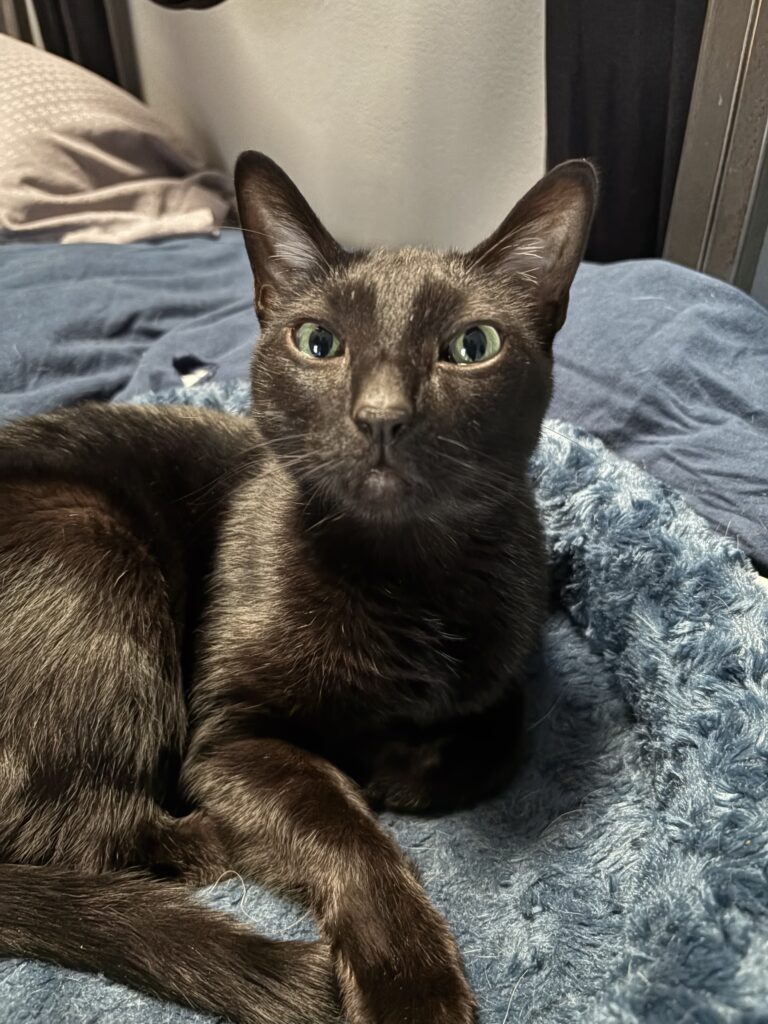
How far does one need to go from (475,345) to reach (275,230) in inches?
12.6

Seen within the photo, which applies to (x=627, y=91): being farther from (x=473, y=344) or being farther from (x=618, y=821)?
(x=618, y=821)

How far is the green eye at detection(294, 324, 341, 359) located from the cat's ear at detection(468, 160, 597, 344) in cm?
21

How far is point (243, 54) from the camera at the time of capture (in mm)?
2215

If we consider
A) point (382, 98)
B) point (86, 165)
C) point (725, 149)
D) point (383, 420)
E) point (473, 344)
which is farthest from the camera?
point (86, 165)

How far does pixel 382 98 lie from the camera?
6.45 ft

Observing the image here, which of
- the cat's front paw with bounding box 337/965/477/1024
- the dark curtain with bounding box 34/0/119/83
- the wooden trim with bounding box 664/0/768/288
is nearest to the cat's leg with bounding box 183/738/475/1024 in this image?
the cat's front paw with bounding box 337/965/477/1024

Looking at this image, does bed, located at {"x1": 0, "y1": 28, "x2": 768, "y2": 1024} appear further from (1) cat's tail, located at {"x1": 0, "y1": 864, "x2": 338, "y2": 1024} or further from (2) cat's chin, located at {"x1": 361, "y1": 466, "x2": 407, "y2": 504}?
(2) cat's chin, located at {"x1": 361, "y1": 466, "x2": 407, "y2": 504}

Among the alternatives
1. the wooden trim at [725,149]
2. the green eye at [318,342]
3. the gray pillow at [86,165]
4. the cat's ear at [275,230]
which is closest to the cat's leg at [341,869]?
the green eye at [318,342]

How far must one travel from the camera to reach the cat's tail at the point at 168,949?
2.38 feet

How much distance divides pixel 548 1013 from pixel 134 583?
63cm

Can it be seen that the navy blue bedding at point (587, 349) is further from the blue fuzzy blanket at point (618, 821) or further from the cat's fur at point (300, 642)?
A: the cat's fur at point (300, 642)

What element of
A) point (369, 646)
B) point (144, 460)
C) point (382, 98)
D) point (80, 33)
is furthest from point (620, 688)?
point (80, 33)

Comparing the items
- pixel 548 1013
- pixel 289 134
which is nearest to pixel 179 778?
pixel 548 1013

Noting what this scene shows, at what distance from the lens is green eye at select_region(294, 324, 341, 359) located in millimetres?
866
